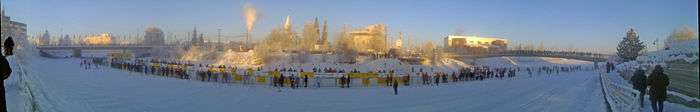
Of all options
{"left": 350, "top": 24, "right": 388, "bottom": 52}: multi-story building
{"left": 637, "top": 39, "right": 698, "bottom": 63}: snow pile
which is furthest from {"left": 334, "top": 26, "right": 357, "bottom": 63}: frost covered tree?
{"left": 637, "top": 39, "right": 698, "bottom": 63}: snow pile

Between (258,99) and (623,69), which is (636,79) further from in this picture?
(258,99)

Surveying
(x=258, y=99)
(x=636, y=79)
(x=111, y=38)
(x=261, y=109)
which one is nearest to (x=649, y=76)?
(x=636, y=79)

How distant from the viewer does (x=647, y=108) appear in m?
6.75

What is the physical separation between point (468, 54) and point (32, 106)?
13499 millimetres

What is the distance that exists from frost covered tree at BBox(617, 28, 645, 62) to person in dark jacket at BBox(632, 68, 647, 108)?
1.69ft

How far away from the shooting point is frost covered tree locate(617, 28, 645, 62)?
7.24 meters

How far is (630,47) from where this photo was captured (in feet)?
25.6

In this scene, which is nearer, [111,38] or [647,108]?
[647,108]

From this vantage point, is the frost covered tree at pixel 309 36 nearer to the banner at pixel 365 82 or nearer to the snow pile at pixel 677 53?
the banner at pixel 365 82

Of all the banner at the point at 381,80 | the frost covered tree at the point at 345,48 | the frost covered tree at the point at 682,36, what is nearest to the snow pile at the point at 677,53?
the frost covered tree at the point at 682,36

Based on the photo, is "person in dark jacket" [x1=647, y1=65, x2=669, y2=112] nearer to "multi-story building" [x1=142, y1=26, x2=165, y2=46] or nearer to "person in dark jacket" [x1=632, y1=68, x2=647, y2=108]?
"person in dark jacket" [x1=632, y1=68, x2=647, y2=108]

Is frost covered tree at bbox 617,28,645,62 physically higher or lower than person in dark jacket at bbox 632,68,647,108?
higher

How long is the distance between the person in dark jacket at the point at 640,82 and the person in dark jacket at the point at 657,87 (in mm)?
137

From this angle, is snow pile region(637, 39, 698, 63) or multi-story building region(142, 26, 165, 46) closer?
snow pile region(637, 39, 698, 63)
